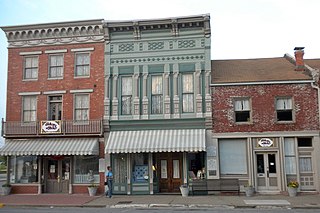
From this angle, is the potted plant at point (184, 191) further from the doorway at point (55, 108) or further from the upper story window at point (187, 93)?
the doorway at point (55, 108)

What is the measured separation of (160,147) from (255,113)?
568cm

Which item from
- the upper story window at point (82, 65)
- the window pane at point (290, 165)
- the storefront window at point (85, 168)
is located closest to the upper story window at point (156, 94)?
the upper story window at point (82, 65)

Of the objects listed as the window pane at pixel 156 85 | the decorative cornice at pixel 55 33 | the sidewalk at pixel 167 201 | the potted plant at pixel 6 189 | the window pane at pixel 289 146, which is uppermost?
the decorative cornice at pixel 55 33

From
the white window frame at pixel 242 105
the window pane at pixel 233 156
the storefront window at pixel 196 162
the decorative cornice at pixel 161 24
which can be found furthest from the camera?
the decorative cornice at pixel 161 24

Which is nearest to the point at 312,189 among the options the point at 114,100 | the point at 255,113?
the point at 255,113

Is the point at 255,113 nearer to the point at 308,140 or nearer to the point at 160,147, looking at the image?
the point at 308,140

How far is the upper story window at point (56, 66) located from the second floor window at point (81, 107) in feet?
6.46

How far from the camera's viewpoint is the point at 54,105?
23750 mm

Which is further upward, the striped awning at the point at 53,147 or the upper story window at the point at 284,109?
the upper story window at the point at 284,109

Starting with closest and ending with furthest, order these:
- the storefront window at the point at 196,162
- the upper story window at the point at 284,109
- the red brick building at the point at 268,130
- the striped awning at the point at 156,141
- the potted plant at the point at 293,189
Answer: the potted plant at the point at 293,189 < the striped awning at the point at 156,141 < the red brick building at the point at 268,130 < the upper story window at the point at 284,109 < the storefront window at the point at 196,162

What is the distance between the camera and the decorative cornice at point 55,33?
23342mm

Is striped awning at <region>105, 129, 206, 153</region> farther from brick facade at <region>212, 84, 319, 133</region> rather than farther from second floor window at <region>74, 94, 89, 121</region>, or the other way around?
second floor window at <region>74, 94, 89, 121</region>

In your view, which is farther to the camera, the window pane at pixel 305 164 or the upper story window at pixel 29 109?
the upper story window at pixel 29 109

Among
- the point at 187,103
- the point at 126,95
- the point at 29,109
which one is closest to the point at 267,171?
the point at 187,103
